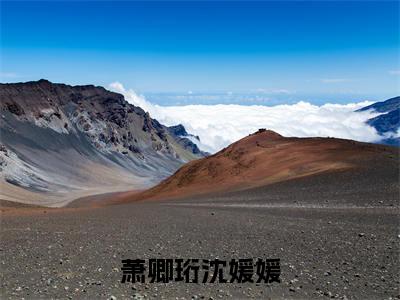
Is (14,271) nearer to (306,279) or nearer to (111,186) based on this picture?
(306,279)

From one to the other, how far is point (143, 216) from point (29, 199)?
311ft

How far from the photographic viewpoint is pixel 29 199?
111 metres

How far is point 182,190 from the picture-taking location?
152 feet

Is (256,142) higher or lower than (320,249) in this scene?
higher

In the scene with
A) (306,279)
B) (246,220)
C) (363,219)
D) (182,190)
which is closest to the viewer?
(306,279)

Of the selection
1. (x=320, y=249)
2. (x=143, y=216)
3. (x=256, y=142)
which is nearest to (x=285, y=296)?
(x=320, y=249)

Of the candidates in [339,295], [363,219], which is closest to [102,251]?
[339,295]

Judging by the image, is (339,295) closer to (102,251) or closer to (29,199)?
(102,251)

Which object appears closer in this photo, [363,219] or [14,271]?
[14,271]

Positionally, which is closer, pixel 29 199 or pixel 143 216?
pixel 143 216

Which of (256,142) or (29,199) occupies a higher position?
(256,142)

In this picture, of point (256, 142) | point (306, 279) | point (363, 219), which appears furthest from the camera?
point (256, 142)

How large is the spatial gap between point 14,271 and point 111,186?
15890 cm

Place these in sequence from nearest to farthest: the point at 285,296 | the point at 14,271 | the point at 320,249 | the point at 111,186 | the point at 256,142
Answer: the point at 285,296, the point at 14,271, the point at 320,249, the point at 256,142, the point at 111,186
